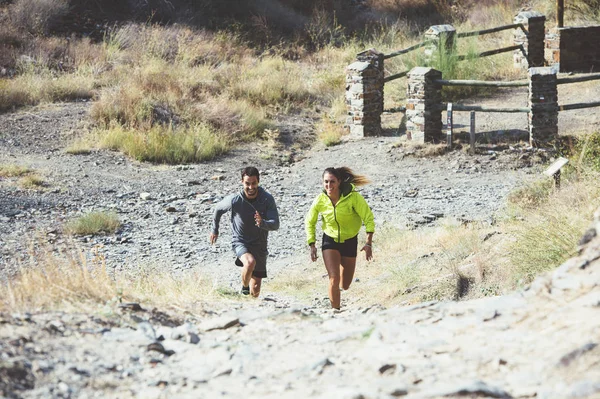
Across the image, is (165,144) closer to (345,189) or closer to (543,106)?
(543,106)

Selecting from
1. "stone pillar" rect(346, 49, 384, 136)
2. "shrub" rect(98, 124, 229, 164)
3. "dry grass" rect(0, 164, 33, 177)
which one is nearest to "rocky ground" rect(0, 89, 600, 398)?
"dry grass" rect(0, 164, 33, 177)

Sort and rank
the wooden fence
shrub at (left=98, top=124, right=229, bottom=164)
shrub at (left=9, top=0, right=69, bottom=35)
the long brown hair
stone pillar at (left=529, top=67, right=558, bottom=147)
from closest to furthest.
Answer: the long brown hair < stone pillar at (left=529, top=67, right=558, bottom=147) < the wooden fence < shrub at (left=98, top=124, right=229, bottom=164) < shrub at (left=9, top=0, right=69, bottom=35)

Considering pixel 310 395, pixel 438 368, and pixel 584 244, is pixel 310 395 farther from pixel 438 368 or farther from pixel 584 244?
pixel 584 244

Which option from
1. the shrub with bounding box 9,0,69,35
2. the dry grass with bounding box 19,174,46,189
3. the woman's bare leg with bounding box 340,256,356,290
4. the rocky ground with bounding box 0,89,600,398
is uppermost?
the shrub with bounding box 9,0,69,35

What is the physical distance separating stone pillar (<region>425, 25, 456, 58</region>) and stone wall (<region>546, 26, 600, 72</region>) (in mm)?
2295

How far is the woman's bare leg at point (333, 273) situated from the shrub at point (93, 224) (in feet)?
12.9

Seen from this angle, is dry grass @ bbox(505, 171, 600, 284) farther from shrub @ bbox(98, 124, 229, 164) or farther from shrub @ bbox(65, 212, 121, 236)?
shrub @ bbox(98, 124, 229, 164)

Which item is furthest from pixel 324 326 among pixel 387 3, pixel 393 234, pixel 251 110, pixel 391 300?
pixel 387 3

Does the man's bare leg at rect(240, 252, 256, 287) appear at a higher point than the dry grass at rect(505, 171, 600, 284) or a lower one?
lower

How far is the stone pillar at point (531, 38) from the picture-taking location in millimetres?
18656

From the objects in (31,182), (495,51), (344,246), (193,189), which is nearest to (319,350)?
(344,246)

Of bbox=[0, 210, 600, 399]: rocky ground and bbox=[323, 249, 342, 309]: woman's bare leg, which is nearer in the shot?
bbox=[0, 210, 600, 399]: rocky ground

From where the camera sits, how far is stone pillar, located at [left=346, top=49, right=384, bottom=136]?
48.8 feet

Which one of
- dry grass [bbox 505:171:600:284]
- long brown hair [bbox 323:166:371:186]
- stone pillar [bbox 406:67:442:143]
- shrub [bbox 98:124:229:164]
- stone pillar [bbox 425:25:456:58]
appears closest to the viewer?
dry grass [bbox 505:171:600:284]
